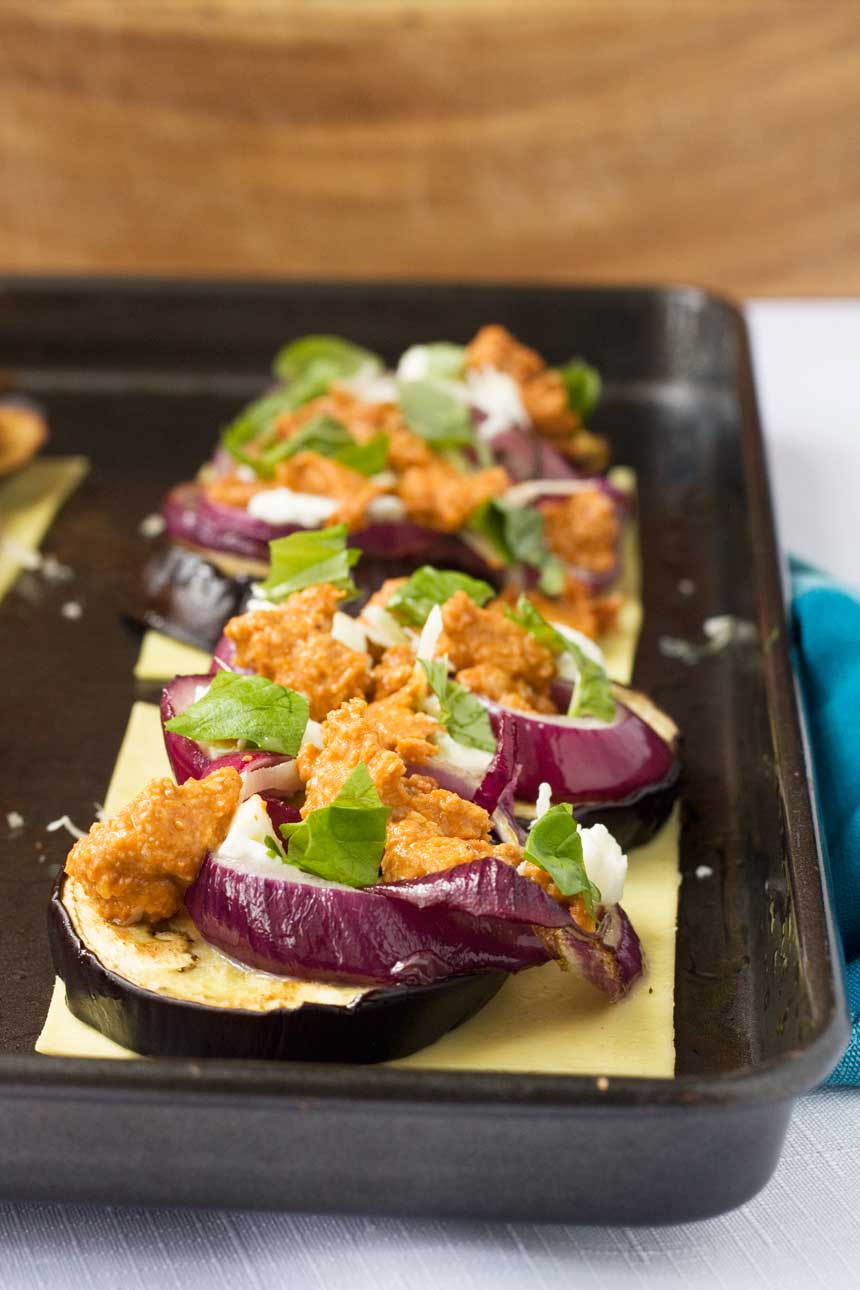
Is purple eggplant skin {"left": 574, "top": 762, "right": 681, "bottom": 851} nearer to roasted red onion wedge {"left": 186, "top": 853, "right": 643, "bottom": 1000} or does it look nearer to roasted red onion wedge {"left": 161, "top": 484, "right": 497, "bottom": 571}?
roasted red onion wedge {"left": 186, "top": 853, "right": 643, "bottom": 1000}

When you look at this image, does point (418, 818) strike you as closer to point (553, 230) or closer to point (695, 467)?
point (695, 467)

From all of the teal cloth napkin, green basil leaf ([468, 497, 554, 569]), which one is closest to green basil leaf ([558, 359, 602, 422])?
green basil leaf ([468, 497, 554, 569])

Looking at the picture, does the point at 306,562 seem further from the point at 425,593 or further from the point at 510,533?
the point at 510,533

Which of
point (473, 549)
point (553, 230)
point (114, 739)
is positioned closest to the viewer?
point (114, 739)

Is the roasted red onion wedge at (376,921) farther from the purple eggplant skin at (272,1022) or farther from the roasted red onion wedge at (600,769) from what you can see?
the roasted red onion wedge at (600,769)

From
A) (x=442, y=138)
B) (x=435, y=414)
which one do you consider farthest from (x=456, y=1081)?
(x=442, y=138)

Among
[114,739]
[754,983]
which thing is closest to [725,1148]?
[754,983]
